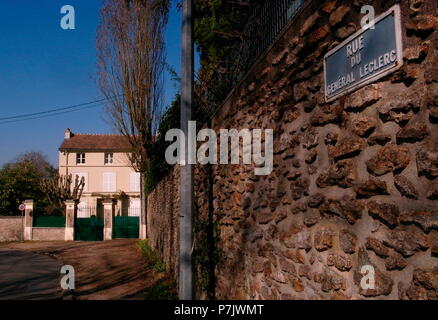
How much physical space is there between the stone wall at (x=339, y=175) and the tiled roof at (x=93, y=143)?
3510cm

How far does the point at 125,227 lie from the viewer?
91.1 ft

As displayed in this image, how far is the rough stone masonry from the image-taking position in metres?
1.91

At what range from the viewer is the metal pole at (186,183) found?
4383mm

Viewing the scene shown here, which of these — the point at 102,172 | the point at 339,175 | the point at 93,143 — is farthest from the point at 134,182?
the point at 339,175

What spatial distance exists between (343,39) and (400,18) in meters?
0.58

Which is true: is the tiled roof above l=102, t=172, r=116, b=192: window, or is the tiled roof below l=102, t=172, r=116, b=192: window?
above

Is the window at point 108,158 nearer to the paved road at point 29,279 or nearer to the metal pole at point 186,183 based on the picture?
the paved road at point 29,279

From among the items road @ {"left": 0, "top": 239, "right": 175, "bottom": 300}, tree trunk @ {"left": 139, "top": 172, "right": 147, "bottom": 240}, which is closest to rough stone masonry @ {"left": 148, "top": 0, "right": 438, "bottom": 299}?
road @ {"left": 0, "top": 239, "right": 175, "bottom": 300}

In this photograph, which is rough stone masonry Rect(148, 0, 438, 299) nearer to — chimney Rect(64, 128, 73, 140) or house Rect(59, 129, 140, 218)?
house Rect(59, 129, 140, 218)

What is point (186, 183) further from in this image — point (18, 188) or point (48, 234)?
point (18, 188)

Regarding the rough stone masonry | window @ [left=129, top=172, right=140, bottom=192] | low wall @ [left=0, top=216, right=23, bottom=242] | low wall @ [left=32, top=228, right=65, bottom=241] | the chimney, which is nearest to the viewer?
the rough stone masonry

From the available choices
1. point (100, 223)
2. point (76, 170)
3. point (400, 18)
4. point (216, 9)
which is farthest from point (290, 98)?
point (76, 170)

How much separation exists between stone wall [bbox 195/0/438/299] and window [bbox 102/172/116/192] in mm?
35046

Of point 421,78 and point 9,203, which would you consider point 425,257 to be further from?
point 9,203
